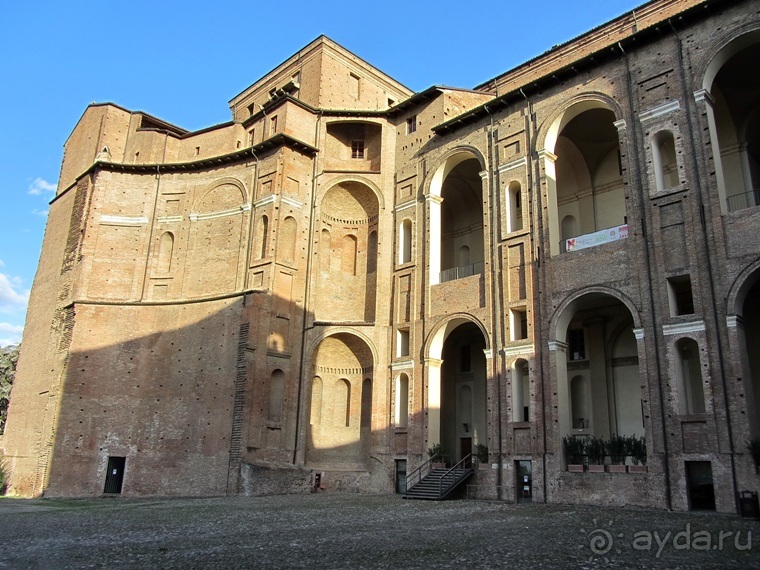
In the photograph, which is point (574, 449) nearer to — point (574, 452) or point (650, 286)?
point (574, 452)

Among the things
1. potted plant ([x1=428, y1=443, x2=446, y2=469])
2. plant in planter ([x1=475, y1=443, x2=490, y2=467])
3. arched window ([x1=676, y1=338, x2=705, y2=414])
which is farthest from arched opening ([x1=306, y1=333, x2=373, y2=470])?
arched window ([x1=676, y1=338, x2=705, y2=414])

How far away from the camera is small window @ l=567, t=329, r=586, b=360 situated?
75.7 feet

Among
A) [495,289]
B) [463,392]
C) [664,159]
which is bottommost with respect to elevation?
[463,392]

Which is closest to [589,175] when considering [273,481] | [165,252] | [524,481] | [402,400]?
[402,400]

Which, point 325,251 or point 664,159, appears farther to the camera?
point 325,251

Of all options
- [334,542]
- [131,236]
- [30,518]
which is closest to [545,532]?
[334,542]

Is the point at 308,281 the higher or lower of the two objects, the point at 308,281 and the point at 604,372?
the higher

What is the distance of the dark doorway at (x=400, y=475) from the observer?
75.1 feet

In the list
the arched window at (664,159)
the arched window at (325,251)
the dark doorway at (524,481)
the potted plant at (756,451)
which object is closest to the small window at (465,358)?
the arched window at (325,251)

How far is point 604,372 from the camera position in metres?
22.3

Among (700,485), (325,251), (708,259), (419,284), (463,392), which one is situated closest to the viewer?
(700,485)

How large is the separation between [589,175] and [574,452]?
36.4ft

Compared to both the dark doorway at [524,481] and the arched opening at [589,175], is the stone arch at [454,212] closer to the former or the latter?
the arched opening at [589,175]

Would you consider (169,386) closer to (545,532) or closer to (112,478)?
(112,478)
